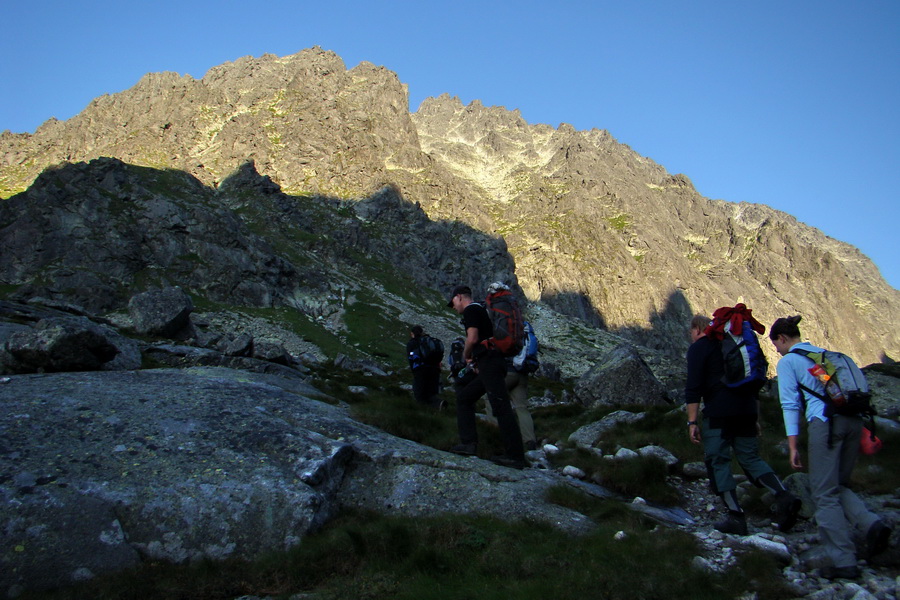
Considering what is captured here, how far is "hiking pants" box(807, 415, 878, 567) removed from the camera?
646 centimetres

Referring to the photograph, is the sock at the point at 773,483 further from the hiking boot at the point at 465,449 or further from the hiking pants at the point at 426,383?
the hiking pants at the point at 426,383

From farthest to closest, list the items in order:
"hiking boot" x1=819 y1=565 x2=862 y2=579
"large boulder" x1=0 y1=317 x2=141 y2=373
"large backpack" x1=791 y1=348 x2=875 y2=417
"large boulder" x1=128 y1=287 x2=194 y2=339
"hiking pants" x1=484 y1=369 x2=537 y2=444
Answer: "large boulder" x1=128 y1=287 x2=194 y2=339 → "large boulder" x1=0 y1=317 x2=141 y2=373 → "hiking pants" x1=484 y1=369 x2=537 y2=444 → "large backpack" x1=791 y1=348 x2=875 y2=417 → "hiking boot" x1=819 y1=565 x2=862 y2=579

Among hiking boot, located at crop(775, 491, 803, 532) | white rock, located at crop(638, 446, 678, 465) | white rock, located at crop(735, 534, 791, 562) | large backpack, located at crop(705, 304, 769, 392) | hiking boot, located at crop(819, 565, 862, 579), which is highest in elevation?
large backpack, located at crop(705, 304, 769, 392)

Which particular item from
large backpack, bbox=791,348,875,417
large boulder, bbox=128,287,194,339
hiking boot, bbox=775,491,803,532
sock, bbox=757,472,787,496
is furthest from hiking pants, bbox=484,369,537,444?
large boulder, bbox=128,287,194,339

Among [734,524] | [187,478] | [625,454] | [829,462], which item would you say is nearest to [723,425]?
[734,524]

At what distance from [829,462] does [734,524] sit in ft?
5.33

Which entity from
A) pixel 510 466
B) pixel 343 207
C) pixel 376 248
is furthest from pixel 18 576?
pixel 343 207

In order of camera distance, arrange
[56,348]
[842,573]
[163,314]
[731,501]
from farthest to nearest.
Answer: [163,314] < [56,348] < [731,501] < [842,573]

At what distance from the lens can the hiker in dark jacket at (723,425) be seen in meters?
8.29

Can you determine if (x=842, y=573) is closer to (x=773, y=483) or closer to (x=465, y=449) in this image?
(x=773, y=483)

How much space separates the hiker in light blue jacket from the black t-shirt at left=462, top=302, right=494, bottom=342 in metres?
5.00

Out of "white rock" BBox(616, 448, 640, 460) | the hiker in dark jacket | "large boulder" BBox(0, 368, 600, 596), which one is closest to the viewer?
"large boulder" BBox(0, 368, 600, 596)

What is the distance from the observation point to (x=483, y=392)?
10.7 m

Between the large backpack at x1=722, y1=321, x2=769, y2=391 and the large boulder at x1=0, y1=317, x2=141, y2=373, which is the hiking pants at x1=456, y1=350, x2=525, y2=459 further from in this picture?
the large boulder at x1=0, y1=317, x2=141, y2=373
